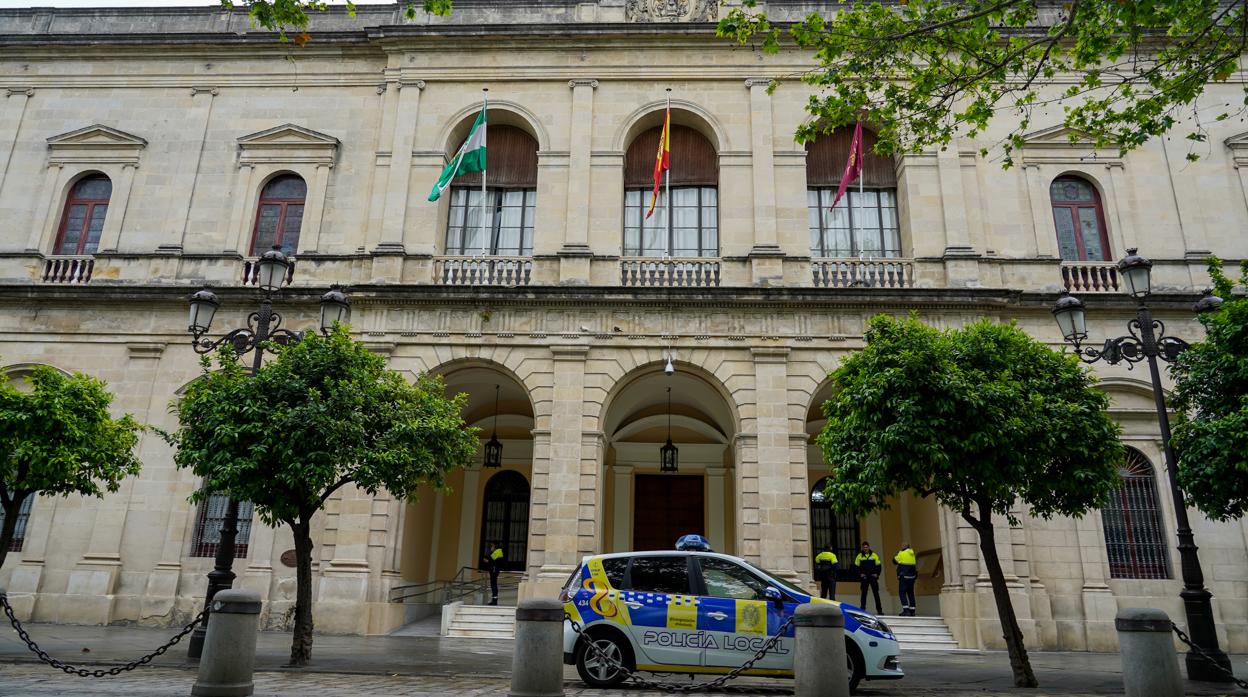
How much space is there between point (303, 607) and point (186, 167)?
13335 mm

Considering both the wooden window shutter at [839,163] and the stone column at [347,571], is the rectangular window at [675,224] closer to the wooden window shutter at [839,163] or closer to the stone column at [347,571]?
the wooden window shutter at [839,163]

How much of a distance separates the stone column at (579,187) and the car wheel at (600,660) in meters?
9.45

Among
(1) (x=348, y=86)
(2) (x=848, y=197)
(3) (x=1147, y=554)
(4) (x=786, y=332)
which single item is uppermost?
(1) (x=348, y=86)

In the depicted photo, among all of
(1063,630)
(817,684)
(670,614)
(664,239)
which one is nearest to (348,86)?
(664,239)

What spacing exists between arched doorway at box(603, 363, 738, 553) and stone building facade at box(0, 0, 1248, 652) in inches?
3.5

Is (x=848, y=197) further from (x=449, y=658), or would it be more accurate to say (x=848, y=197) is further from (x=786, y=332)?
(x=449, y=658)

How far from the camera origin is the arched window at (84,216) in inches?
766

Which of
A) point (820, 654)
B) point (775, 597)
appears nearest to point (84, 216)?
point (775, 597)

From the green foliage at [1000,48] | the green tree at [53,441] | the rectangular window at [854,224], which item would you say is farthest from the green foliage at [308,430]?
the rectangular window at [854,224]

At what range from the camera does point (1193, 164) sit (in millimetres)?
18281

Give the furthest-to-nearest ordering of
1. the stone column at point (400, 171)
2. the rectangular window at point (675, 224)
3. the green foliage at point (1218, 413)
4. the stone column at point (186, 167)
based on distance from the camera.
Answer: the rectangular window at point (675, 224) → the stone column at point (186, 167) → the stone column at point (400, 171) → the green foliage at point (1218, 413)

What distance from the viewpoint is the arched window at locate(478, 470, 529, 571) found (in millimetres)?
21359

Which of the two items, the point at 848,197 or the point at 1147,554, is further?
the point at 848,197

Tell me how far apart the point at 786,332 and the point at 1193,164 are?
10.5 m
